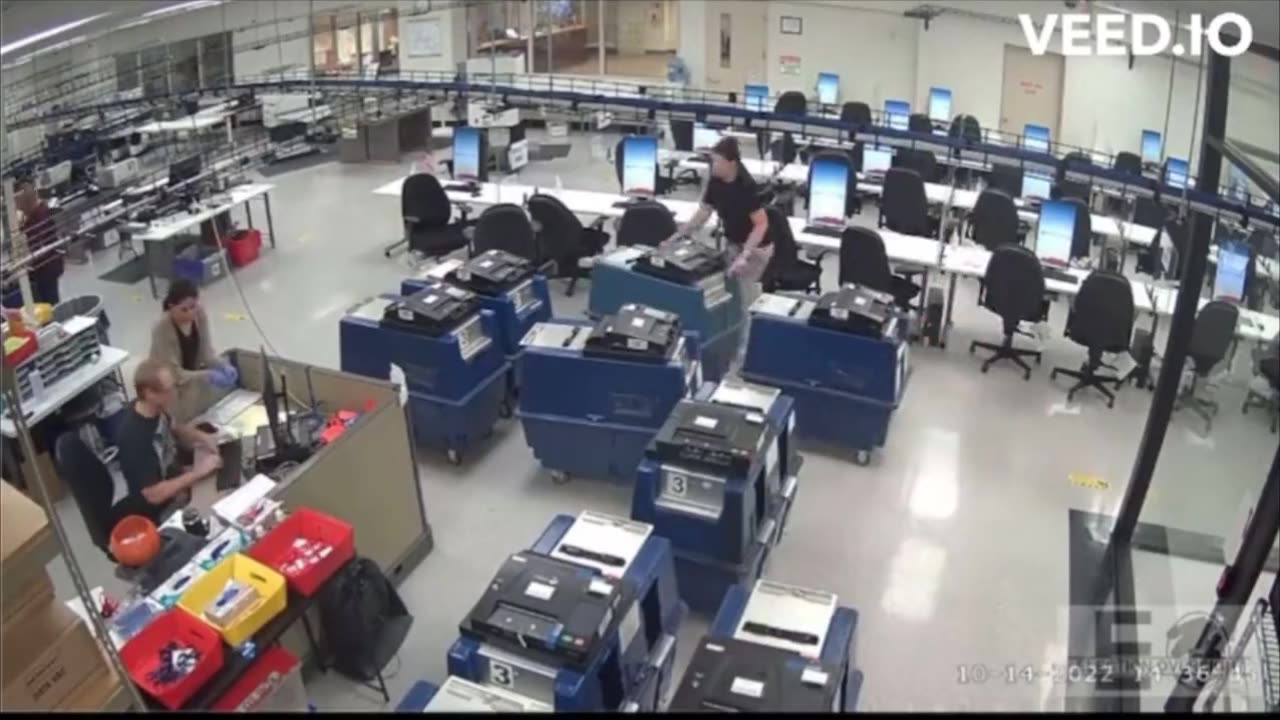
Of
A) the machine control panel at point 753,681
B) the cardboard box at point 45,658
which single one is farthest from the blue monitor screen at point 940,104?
the cardboard box at point 45,658

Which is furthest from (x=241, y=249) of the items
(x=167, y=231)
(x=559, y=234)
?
(x=559, y=234)

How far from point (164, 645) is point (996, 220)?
23.8 feet

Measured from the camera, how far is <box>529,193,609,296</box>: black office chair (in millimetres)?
8312

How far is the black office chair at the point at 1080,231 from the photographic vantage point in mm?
7699

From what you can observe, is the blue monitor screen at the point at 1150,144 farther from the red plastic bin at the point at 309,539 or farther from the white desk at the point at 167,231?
the red plastic bin at the point at 309,539

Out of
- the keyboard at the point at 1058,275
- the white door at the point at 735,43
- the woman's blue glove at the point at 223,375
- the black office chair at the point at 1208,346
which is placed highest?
the white door at the point at 735,43

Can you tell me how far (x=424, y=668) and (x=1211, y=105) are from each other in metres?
3.61

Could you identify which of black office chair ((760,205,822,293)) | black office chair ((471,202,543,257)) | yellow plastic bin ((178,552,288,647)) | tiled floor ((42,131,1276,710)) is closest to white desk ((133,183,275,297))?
tiled floor ((42,131,1276,710))

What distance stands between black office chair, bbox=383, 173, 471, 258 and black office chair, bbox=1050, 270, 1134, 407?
185 inches

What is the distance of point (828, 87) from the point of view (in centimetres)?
1412

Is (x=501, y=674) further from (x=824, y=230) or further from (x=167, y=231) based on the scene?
(x=167, y=231)

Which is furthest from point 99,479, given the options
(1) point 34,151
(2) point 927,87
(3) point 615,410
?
(2) point 927,87

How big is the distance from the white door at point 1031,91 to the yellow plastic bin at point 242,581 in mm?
10947

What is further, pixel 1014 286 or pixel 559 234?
pixel 559 234
